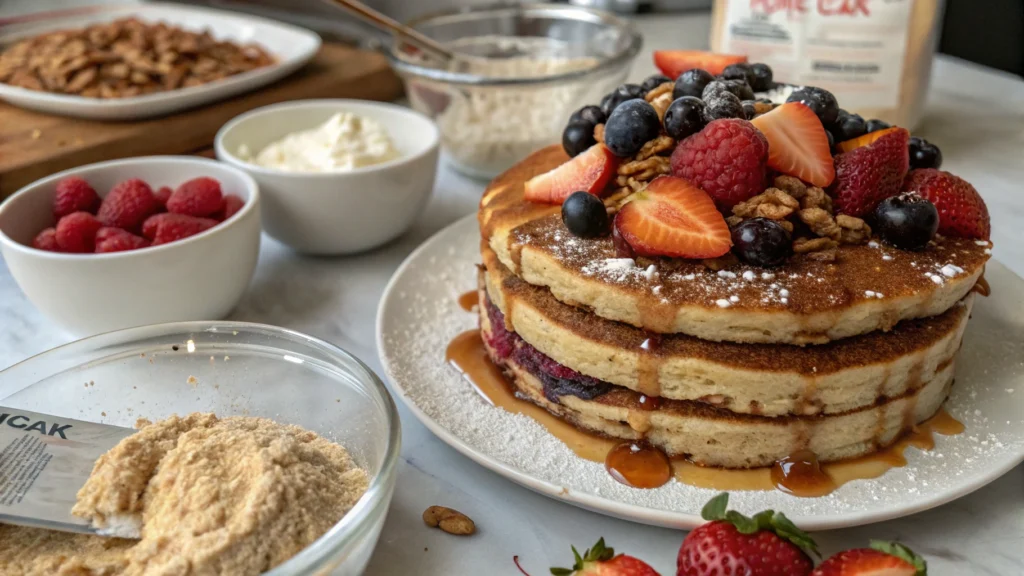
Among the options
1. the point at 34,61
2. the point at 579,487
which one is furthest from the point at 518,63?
the point at 579,487

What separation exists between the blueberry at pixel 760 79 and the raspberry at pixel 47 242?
4.62 ft

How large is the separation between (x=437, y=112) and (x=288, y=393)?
4.14 feet

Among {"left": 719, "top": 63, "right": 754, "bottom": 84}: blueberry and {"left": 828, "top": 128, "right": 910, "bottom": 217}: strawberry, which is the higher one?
{"left": 719, "top": 63, "right": 754, "bottom": 84}: blueberry

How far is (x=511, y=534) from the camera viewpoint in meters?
1.26

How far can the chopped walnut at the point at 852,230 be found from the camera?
1.39 metres

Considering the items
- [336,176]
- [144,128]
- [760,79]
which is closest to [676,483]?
[760,79]

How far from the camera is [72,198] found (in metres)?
1.81

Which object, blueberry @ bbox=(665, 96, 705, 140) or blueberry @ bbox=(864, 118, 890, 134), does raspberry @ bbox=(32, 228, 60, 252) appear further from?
blueberry @ bbox=(864, 118, 890, 134)

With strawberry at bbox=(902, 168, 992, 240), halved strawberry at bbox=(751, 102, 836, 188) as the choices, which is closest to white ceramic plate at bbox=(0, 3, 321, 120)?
halved strawberry at bbox=(751, 102, 836, 188)

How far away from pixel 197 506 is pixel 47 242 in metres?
0.92

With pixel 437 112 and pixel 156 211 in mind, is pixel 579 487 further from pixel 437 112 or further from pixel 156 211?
pixel 437 112

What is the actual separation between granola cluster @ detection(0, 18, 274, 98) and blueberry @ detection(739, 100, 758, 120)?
1787 millimetres

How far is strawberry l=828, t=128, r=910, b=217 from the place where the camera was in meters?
1.39

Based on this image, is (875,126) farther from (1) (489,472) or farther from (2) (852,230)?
(1) (489,472)
